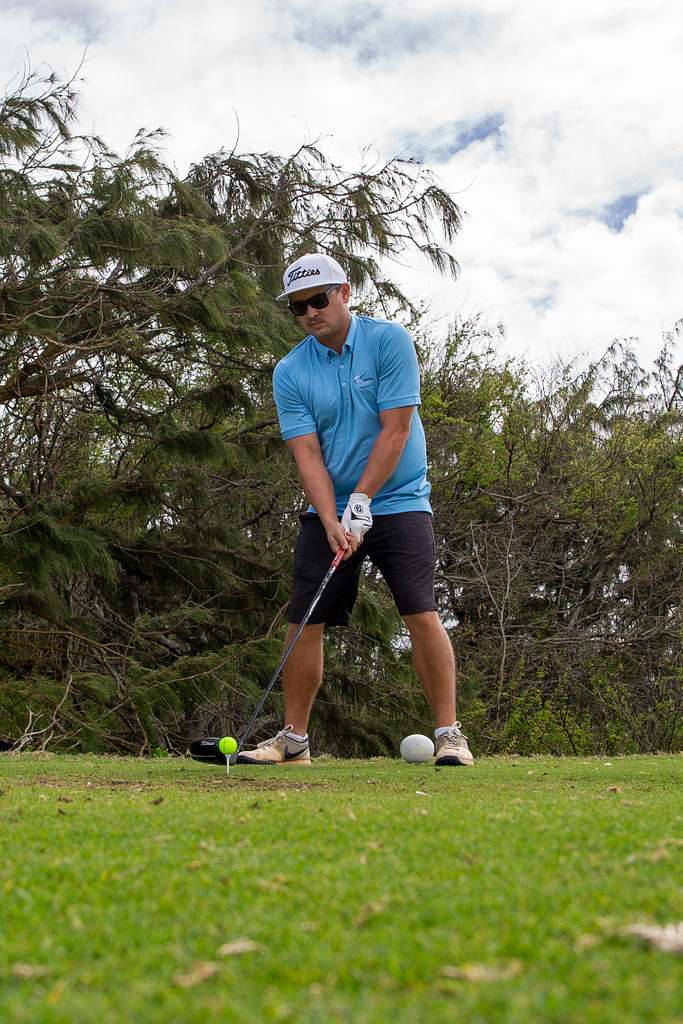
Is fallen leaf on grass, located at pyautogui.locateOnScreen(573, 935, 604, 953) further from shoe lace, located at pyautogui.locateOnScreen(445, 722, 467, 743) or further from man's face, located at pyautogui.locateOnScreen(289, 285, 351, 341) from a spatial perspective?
man's face, located at pyautogui.locateOnScreen(289, 285, 351, 341)

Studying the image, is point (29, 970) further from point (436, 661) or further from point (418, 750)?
point (418, 750)

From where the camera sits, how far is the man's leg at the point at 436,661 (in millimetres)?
4852

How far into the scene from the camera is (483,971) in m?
1.41

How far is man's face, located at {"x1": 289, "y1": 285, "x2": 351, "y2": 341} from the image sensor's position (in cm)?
500

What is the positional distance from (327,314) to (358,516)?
100 cm

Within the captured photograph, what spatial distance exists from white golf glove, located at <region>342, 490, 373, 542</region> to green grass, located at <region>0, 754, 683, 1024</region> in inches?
68.9

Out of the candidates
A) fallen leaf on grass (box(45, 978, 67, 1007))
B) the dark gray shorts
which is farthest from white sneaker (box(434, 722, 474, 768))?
fallen leaf on grass (box(45, 978, 67, 1007))

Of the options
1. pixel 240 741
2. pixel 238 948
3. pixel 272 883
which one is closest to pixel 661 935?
pixel 238 948

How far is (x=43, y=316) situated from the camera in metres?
7.46

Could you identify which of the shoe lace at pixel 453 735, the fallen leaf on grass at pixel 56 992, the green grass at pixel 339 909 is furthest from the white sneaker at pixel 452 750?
the fallen leaf on grass at pixel 56 992

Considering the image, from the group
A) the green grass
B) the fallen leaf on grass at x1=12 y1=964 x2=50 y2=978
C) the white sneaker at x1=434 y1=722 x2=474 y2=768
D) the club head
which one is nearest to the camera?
the green grass

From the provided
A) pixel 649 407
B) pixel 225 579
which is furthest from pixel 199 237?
pixel 649 407

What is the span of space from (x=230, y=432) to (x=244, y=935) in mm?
7931

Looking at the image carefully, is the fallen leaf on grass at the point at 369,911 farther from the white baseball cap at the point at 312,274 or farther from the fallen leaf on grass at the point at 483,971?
the white baseball cap at the point at 312,274
